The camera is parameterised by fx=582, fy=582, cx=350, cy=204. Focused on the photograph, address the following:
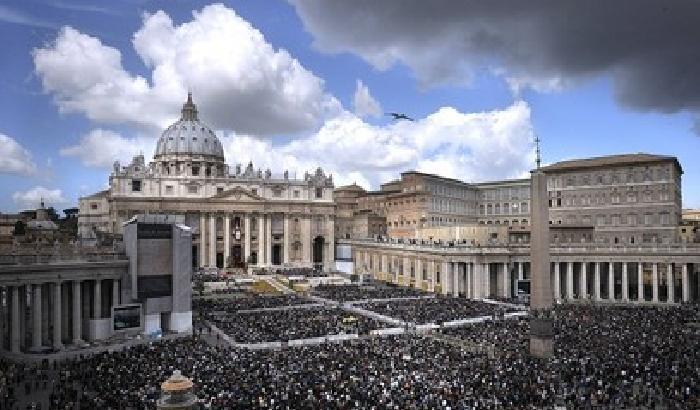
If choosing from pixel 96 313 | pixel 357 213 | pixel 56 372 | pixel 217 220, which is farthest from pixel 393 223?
pixel 56 372

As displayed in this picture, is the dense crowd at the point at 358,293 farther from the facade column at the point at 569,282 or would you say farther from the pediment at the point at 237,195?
the pediment at the point at 237,195

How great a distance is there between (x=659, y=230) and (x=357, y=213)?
53132 millimetres

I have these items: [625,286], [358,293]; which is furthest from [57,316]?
[625,286]

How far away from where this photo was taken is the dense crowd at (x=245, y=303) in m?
49.4

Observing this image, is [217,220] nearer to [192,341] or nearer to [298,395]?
[192,341]

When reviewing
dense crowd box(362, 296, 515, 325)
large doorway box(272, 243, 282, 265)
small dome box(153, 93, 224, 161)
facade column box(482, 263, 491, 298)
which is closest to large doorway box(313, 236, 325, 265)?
large doorway box(272, 243, 282, 265)

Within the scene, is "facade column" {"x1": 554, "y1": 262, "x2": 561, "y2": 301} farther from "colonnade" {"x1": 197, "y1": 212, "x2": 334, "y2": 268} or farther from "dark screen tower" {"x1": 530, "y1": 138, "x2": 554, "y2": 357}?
"colonnade" {"x1": 197, "y1": 212, "x2": 334, "y2": 268}

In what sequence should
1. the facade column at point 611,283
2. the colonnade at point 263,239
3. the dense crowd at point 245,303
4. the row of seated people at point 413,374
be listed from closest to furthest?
the row of seated people at point 413,374
the dense crowd at point 245,303
the facade column at point 611,283
the colonnade at point 263,239

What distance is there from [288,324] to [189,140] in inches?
3266

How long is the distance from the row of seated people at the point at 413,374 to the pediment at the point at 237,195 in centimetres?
6008

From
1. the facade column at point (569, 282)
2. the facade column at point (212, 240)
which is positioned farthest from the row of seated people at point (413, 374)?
the facade column at point (212, 240)

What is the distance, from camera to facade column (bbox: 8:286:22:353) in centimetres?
3341

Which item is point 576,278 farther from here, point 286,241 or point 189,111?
point 189,111

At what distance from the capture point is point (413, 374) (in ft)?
84.0
